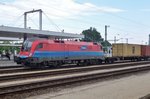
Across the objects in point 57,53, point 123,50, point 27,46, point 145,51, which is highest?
point 27,46

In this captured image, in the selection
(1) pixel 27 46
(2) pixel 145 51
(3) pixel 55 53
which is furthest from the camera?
(2) pixel 145 51

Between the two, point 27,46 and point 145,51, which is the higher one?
point 27,46

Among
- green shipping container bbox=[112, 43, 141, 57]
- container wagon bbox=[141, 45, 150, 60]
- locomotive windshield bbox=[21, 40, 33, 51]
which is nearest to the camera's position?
locomotive windshield bbox=[21, 40, 33, 51]

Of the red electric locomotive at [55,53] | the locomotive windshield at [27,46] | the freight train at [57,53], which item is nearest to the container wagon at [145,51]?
the freight train at [57,53]

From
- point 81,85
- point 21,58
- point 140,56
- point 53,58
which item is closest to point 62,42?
point 53,58

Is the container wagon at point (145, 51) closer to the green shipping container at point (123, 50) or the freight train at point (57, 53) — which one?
the green shipping container at point (123, 50)

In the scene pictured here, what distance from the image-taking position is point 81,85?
55.6 ft

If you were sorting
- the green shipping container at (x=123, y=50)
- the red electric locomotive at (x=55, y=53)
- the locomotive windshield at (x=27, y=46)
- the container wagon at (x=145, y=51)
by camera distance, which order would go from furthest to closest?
1. the container wagon at (x=145, y=51)
2. the green shipping container at (x=123, y=50)
3. the locomotive windshield at (x=27, y=46)
4. the red electric locomotive at (x=55, y=53)

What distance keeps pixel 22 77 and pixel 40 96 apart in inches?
270

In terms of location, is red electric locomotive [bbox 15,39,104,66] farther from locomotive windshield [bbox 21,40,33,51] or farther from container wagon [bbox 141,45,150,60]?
container wagon [bbox 141,45,150,60]

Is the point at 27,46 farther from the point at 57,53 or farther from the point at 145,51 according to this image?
the point at 145,51

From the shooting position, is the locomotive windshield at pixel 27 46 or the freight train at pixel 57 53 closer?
the freight train at pixel 57 53

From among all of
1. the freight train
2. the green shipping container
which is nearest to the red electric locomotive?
the freight train

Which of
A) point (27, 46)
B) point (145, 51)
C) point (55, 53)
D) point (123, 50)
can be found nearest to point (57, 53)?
point (55, 53)
